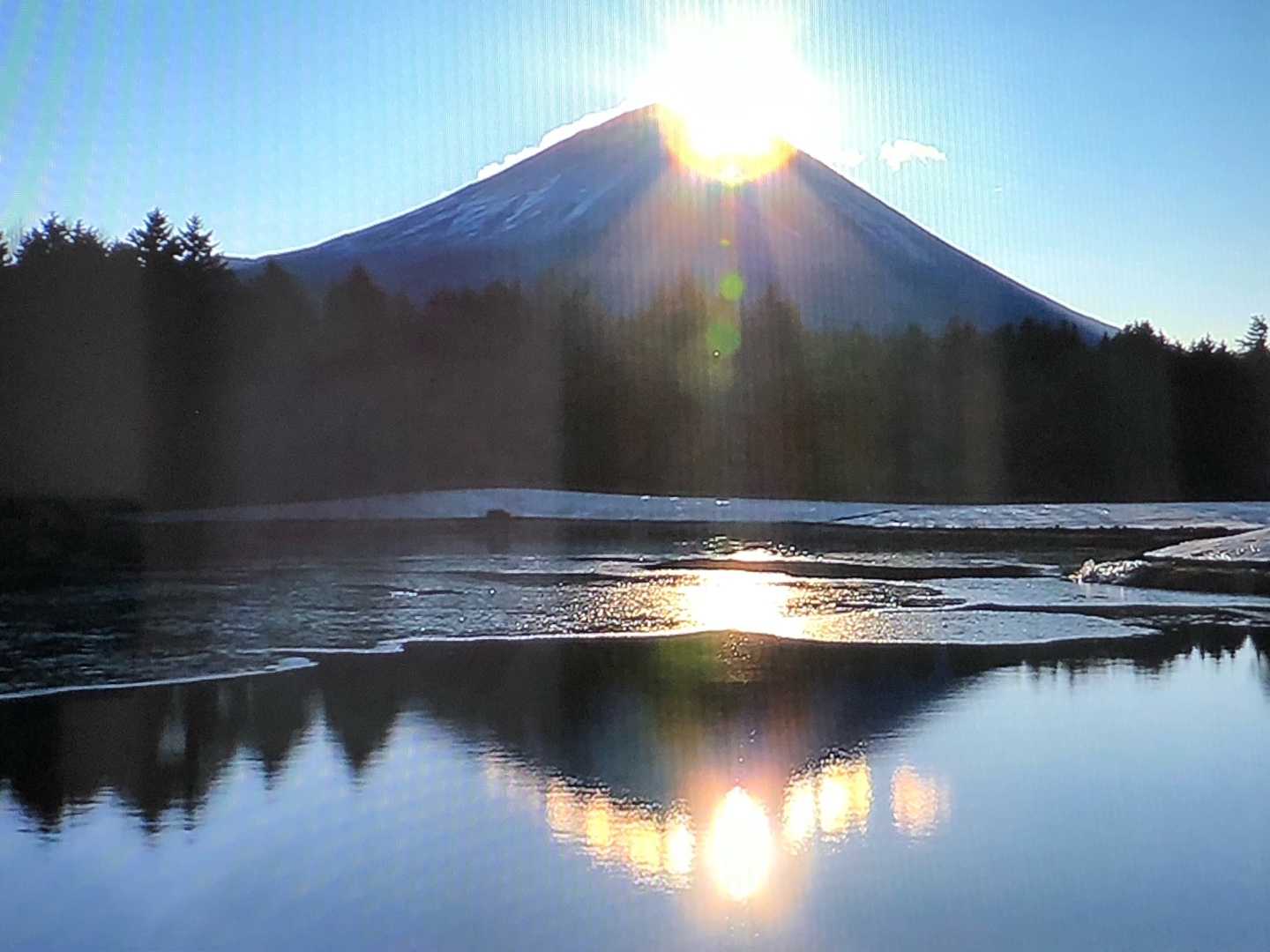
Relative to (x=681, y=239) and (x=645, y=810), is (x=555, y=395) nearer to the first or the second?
(x=645, y=810)

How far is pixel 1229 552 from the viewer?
2230cm

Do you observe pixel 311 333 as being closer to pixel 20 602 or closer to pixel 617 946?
pixel 20 602

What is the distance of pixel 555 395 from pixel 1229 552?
3528 centimetres

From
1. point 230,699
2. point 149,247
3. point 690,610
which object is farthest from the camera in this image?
point 149,247

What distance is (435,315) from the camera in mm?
54375

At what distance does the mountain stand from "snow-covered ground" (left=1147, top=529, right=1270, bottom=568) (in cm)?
10086

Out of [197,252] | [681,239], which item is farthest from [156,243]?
[681,239]

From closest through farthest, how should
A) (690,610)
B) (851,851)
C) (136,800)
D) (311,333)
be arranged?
(851,851)
(136,800)
(690,610)
(311,333)

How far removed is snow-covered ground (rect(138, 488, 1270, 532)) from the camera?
41.5m

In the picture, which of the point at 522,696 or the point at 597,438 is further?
the point at 597,438

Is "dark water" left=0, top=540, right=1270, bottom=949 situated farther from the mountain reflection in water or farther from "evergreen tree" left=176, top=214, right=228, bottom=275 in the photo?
"evergreen tree" left=176, top=214, right=228, bottom=275

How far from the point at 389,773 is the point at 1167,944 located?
4.50 meters

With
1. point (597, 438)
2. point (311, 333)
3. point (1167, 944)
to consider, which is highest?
point (311, 333)

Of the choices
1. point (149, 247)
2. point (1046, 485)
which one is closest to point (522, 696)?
point (149, 247)
